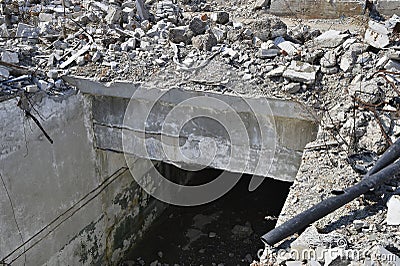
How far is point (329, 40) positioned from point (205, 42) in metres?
1.68

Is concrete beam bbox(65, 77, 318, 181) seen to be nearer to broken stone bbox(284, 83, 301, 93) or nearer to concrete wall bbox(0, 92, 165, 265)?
broken stone bbox(284, 83, 301, 93)

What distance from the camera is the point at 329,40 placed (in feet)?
19.7

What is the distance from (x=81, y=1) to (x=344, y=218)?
671 cm

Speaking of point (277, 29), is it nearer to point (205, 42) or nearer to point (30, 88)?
point (205, 42)

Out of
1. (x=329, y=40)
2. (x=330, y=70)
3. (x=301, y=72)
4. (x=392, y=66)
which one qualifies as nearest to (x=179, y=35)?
(x=301, y=72)

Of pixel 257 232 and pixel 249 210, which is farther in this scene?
pixel 249 210

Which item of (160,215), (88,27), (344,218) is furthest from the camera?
(160,215)

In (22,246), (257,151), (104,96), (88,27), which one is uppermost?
(88,27)

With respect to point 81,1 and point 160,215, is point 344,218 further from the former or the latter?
point 81,1

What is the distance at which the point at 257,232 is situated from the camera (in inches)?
321

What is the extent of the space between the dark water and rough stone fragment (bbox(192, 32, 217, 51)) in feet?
11.6

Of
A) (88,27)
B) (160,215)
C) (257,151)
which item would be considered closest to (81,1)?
(88,27)

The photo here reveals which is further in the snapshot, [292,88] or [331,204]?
[292,88]

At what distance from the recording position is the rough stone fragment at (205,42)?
6.26 metres
